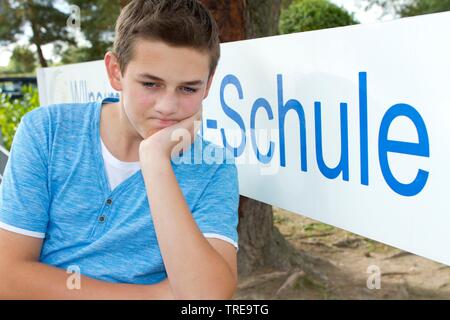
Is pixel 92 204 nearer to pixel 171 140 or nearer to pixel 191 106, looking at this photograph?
pixel 171 140

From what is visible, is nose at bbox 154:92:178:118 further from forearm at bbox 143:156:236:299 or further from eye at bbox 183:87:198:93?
forearm at bbox 143:156:236:299

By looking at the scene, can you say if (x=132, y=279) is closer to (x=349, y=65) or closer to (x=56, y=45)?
(x=349, y=65)

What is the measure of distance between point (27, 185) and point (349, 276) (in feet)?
10.4

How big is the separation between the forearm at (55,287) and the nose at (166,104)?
19.6 inches

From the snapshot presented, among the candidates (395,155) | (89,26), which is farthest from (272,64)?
(89,26)

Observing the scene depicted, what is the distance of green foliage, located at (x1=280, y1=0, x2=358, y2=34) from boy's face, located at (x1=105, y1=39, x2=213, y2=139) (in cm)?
678

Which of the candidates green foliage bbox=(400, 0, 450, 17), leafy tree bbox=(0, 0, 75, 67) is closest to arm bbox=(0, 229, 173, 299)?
green foliage bbox=(400, 0, 450, 17)

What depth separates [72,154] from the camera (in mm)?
1661

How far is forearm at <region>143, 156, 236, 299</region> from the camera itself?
142 centimetres

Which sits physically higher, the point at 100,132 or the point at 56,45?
the point at 56,45

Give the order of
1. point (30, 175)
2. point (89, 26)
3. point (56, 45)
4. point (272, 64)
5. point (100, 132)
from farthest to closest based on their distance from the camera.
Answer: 1. point (56, 45)
2. point (89, 26)
3. point (272, 64)
4. point (100, 132)
5. point (30, 175)
